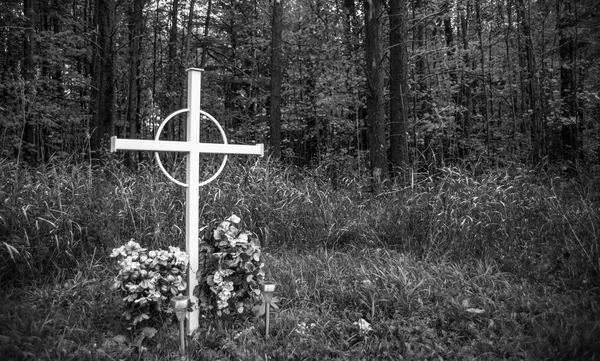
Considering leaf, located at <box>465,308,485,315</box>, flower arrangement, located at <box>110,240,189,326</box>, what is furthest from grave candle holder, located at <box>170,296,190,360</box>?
leaf, located at <box>465,308,485,315</box>

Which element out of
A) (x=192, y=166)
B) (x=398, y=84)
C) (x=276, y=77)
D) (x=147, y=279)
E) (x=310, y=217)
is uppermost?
(x=276, y=77)

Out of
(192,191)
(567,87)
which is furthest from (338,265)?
(567,87)

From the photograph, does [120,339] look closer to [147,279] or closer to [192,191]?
[147,279]

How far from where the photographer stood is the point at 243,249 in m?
3.31

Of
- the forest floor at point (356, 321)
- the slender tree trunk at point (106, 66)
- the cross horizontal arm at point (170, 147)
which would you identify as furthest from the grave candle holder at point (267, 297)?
the slender tree trunk at point (106, 66)

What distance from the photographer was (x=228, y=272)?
3242 mm

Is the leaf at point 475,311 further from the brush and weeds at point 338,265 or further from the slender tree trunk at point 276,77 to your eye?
the slender tree trunk at point 276,77

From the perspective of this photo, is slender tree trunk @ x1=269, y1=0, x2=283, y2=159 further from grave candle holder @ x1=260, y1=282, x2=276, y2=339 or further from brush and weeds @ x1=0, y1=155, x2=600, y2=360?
grave candle holder @ x1=260, y1=282, x2=276, y2=339

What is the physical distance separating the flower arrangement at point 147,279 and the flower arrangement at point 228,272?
0.56 ft

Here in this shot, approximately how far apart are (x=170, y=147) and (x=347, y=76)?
26.7 feet

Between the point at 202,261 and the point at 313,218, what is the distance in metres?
2.19

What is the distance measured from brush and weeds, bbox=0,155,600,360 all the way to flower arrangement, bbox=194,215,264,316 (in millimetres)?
184

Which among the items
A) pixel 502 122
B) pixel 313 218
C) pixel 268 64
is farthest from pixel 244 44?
pixel 313 218

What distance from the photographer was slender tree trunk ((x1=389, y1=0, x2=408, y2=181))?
7398mm
